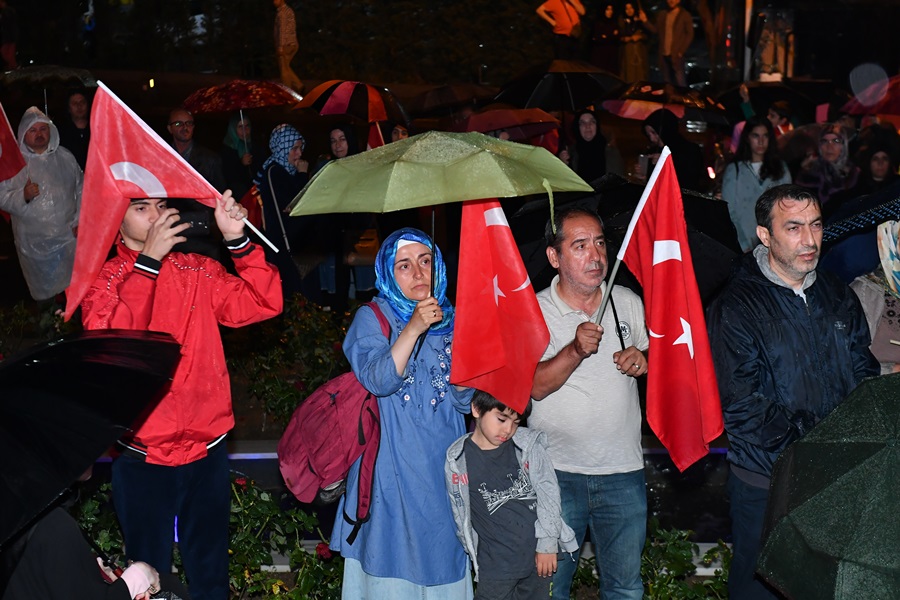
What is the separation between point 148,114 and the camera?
1948cm

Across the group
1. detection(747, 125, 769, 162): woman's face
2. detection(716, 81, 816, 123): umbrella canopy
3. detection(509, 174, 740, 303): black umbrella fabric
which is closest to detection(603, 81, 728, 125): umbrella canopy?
detection(747, 125, 769, 162): woman's face

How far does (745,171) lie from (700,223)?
18.0 feet

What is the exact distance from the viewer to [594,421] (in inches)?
201

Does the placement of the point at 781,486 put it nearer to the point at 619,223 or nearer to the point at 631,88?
the point at 619,223

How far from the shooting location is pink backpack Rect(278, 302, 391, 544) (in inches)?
193

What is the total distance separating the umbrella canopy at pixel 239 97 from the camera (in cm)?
1102

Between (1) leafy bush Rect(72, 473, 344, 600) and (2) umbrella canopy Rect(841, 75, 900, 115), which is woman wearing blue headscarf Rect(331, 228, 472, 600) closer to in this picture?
(1) leafy bush Rect(72, 473, 344, 600)

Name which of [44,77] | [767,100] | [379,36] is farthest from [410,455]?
[379,36]

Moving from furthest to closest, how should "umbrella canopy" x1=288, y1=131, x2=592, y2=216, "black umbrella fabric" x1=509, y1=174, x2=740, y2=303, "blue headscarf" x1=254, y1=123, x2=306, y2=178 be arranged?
"blue headscarf" x1=254, y1=123, x2=306, y2=178 → "black umbrella fabric" x1=509, y1=174, x2=740, y2=303 → "umbrella canopy" x1=288, y1=131, x2=592, y2=216

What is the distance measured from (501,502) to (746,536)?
1090 millimetres

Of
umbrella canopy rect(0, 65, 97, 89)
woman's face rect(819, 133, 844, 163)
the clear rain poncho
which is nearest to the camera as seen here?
the clear rain poncho

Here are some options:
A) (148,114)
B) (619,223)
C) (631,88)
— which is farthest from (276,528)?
(148,114)

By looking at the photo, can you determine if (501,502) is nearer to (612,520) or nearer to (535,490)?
(535,490)

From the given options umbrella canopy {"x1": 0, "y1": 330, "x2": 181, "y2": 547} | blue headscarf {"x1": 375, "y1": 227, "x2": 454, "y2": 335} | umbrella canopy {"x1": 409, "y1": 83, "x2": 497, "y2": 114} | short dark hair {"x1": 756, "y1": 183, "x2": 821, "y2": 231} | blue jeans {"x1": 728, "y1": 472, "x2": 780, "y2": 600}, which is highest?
umbrella canopy {"x1": 409, "y1": 83, "x2": 497, "y2": 114}
